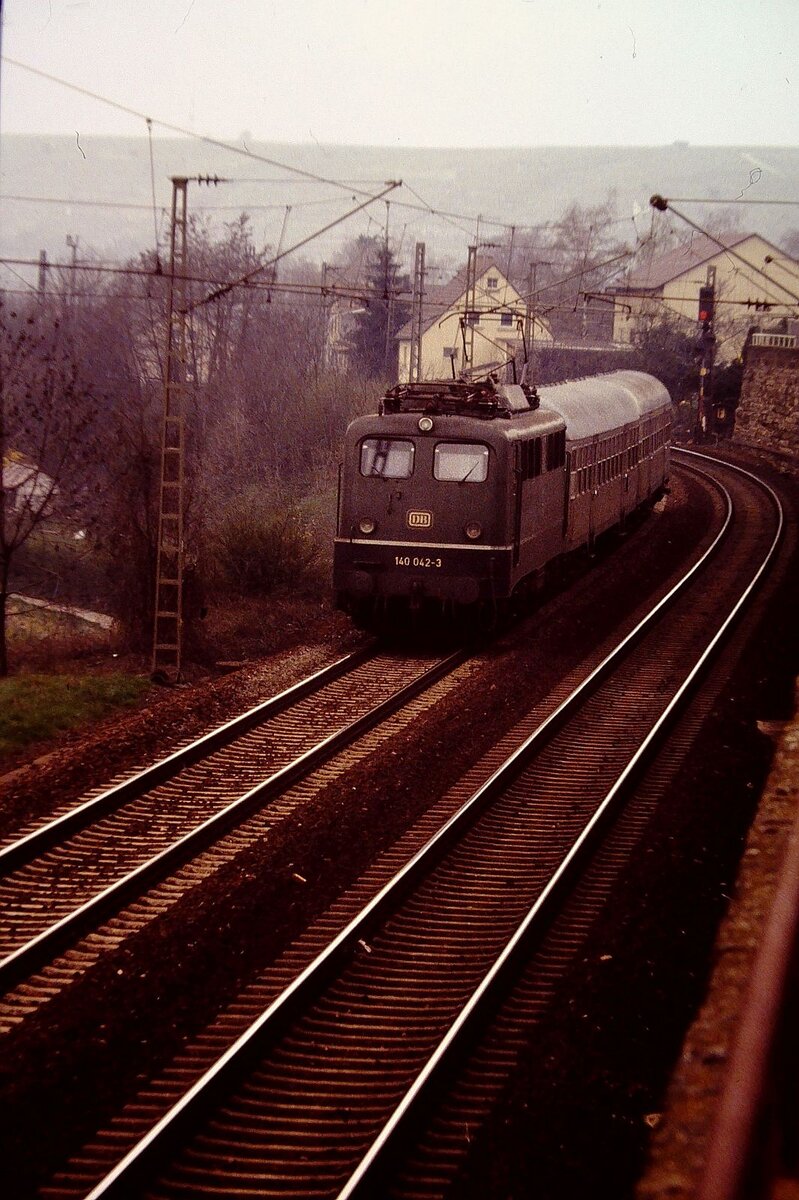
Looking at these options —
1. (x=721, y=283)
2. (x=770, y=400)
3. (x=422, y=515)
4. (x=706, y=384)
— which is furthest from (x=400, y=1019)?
(x=721, y=283)

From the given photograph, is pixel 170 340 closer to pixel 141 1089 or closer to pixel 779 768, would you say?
pixel 779 768

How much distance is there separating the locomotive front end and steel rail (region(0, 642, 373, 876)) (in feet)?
4.51

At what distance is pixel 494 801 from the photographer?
11055 millimetres

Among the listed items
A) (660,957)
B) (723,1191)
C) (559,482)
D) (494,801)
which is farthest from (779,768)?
(723,1191)

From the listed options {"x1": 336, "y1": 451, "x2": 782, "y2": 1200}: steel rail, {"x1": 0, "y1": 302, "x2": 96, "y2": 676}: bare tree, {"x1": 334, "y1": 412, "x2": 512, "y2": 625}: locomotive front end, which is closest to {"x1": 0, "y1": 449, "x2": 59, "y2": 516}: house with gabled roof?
{"x1": 0, "y1": 302, "x2": 96, "y2": 676}: bare tree

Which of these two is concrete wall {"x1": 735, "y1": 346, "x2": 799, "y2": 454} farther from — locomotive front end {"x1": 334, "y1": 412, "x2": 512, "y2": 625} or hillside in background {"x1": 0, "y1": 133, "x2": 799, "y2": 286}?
hillside in background {"x1": 0, "y1": 133, "x2": 799, "y2": 286}

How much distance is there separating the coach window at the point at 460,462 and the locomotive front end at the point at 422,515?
1cm

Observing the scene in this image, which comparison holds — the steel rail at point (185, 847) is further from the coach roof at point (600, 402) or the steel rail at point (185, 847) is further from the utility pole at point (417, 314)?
the utility pole at point (417, 314)

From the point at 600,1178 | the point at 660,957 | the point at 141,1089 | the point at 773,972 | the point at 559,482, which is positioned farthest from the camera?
the point at 559,482

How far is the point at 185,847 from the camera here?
9.52 meters

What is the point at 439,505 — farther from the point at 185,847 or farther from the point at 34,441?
the point at 34,441

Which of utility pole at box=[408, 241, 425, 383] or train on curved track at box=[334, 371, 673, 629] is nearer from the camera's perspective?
train on curved track at box=[334, 371, 673, 629]

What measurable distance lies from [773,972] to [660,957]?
18.5 feet

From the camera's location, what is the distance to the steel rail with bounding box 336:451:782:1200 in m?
1.92
